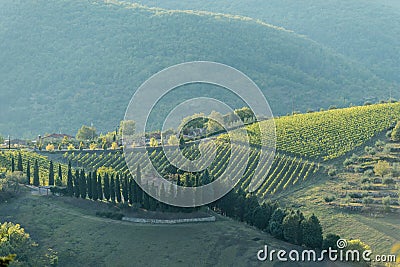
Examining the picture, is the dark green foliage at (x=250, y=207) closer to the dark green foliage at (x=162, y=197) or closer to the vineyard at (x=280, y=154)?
the dark green foliage at (x=162, y=197)

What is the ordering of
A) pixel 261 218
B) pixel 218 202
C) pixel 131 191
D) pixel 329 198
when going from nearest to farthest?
pixel 261 218 < pixel 218 202 < pixel 131 191 < pixel 329 198

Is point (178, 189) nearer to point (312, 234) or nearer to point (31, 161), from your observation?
point (312, 234)

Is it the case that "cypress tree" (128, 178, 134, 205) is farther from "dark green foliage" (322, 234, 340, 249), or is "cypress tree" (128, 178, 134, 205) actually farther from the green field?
"dark green foliage" (322, 234, 340, 249)

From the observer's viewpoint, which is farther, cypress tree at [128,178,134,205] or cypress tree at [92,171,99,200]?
cypress tree at [92,171,99,200]

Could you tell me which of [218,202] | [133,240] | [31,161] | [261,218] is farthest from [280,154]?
[133,240]

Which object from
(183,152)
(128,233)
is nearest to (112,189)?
(128,233)

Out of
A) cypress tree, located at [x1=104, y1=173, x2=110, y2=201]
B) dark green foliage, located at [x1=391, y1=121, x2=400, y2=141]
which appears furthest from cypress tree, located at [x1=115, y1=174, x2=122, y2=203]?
dark green foliage, located at [x1=391, y1=121, x2=400, y2=141]
